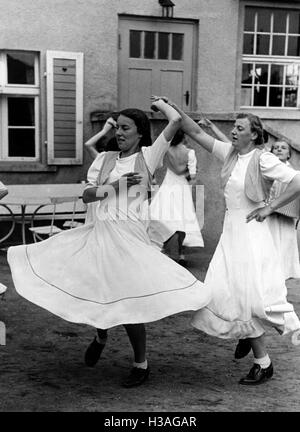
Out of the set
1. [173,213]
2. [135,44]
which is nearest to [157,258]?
[173,213]

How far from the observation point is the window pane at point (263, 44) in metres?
11.1

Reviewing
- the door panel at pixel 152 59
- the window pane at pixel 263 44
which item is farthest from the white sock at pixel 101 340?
the window pane at pixel 263 44

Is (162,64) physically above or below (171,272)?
above

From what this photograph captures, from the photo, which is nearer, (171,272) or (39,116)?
(171,272)

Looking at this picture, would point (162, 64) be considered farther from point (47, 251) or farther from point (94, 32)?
point (47, 251)

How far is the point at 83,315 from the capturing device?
3.88m

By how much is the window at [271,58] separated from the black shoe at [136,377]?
7.68m

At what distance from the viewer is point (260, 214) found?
4.28 m

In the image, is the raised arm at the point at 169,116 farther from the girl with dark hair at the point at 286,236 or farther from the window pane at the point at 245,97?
the window pane at the point at 245,97

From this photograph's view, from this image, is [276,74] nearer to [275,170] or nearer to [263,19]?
[263,19]

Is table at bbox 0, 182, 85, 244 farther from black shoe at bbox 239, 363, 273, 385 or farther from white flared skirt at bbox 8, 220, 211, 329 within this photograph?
black shoe at bbox 239, 363, 273, 385

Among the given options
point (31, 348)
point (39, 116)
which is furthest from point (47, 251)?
point (39, 116)
